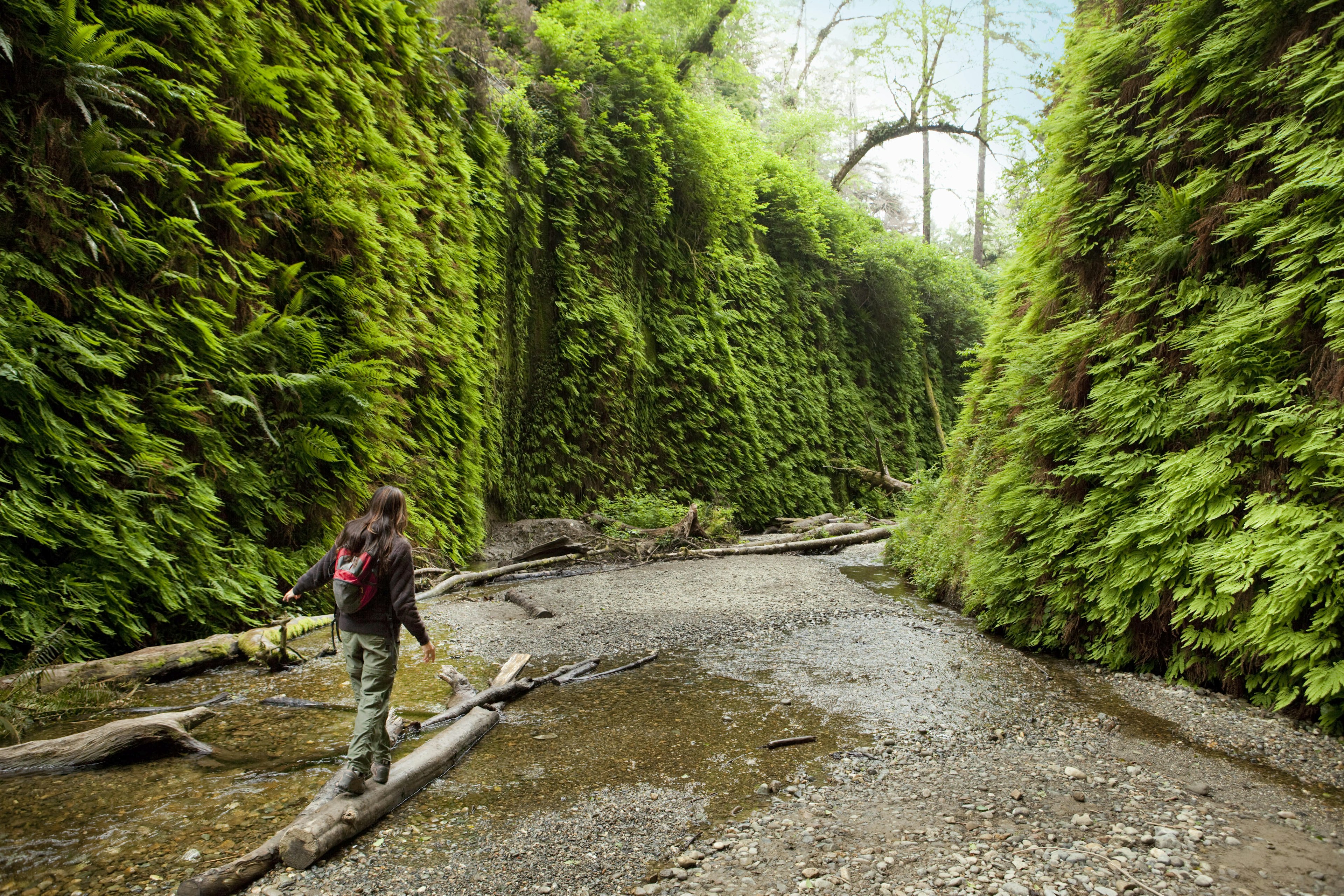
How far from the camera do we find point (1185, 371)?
4.82m

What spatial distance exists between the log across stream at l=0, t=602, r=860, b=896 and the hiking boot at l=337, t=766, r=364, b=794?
184 millimetres

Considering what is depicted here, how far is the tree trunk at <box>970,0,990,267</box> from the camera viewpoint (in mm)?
23502

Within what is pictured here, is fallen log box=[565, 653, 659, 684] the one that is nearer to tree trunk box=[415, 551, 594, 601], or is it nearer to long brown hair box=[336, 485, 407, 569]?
long brown hair box=[336, 485, 407, 569]

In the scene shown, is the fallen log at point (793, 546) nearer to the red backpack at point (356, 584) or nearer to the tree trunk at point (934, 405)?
the red backpack at point (356, 584)

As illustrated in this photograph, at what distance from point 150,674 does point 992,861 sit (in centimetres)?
481

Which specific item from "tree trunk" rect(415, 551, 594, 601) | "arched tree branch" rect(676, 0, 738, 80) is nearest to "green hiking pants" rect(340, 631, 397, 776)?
"tree trunk" rect(415, 551, 594, 601)

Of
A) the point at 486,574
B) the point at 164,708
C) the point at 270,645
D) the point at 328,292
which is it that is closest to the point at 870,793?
the point at 164,708

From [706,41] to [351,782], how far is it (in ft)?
64.4

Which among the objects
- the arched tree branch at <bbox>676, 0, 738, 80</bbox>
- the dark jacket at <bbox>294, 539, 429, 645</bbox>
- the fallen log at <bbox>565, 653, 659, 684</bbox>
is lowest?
the fallen log at <bbox>565, 653, 659, 684</bbox>

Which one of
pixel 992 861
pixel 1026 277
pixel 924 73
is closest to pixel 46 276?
pixel 992 861

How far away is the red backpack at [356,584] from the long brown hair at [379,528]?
4cm

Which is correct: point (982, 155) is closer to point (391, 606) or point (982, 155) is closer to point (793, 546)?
point (793, 546)

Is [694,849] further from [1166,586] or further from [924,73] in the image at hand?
[924,73]

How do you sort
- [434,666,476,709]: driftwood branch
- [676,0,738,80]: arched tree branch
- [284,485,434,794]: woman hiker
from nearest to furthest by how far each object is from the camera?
[284,485,434,794]: woman hiker, [434,666,476,709]: driftwood branch, [676,0,738,80]: arched tree branch
